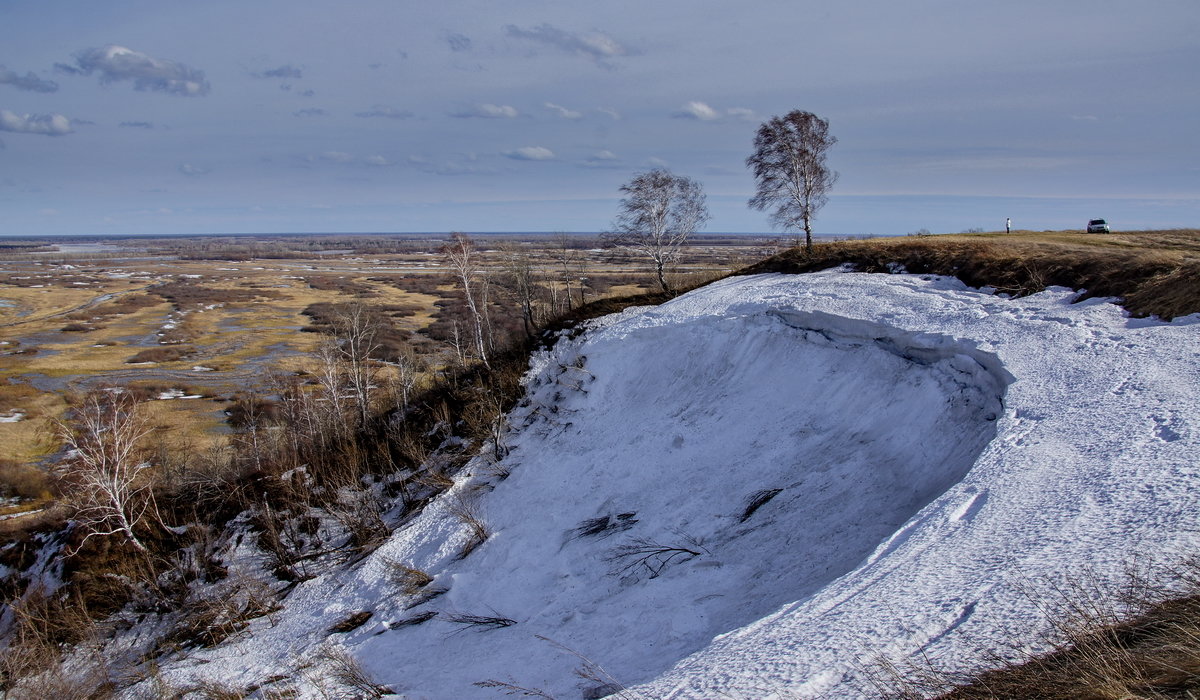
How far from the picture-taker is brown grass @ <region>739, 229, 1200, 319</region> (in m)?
13.2

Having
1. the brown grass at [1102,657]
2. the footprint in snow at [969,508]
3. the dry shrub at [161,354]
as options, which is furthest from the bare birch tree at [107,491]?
the dry shrub at [161,354]

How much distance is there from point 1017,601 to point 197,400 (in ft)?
165

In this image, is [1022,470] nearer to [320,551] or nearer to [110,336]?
[320,551]

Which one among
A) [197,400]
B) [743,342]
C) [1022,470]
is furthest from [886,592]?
[197,400]

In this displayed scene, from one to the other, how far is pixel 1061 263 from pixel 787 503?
37.6ft

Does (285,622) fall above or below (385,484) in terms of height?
below

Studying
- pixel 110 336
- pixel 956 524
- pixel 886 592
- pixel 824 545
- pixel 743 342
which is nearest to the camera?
pixel 886 592

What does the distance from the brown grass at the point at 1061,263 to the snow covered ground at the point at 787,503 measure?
0.90m

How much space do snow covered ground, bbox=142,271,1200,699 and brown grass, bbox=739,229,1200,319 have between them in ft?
2.96

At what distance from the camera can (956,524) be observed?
266 inches

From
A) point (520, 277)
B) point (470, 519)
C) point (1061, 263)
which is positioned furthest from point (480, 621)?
point (520, 277)

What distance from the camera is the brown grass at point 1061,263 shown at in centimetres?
→ 1317

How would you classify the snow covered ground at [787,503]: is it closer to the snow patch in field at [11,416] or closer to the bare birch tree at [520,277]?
the bare birch tree at [520,277]

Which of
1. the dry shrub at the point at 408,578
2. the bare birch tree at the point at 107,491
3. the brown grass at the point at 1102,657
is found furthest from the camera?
the bare birch tree at the point at 107,491
